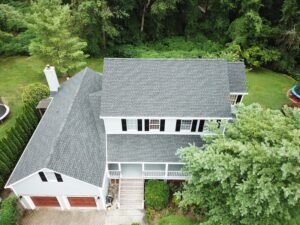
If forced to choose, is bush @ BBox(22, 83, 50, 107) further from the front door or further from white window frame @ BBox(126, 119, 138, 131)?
the front door

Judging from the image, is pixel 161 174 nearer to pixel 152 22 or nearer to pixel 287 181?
pixel 287 181

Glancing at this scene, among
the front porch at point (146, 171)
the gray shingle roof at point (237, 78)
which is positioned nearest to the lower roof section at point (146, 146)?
the front porch at point (146, 171)

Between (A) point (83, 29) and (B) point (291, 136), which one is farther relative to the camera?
(A) point (83, 29)

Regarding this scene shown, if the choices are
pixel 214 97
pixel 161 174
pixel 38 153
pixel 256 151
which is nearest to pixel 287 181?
pixel 256 151

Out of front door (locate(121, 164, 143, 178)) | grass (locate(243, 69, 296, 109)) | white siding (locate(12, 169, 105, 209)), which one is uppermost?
white siding (locate(12, 169, 105, 209))

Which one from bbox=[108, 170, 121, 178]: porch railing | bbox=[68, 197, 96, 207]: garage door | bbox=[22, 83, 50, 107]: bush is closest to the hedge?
bbox=[22, 83, 50, 107]: bush

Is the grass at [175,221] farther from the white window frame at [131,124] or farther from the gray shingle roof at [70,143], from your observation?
the white window frame at [131,124]

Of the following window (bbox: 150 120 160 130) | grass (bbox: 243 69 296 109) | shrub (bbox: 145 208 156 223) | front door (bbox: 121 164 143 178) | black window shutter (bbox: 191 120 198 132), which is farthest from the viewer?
grass (bbox: 243 69 296 109)
